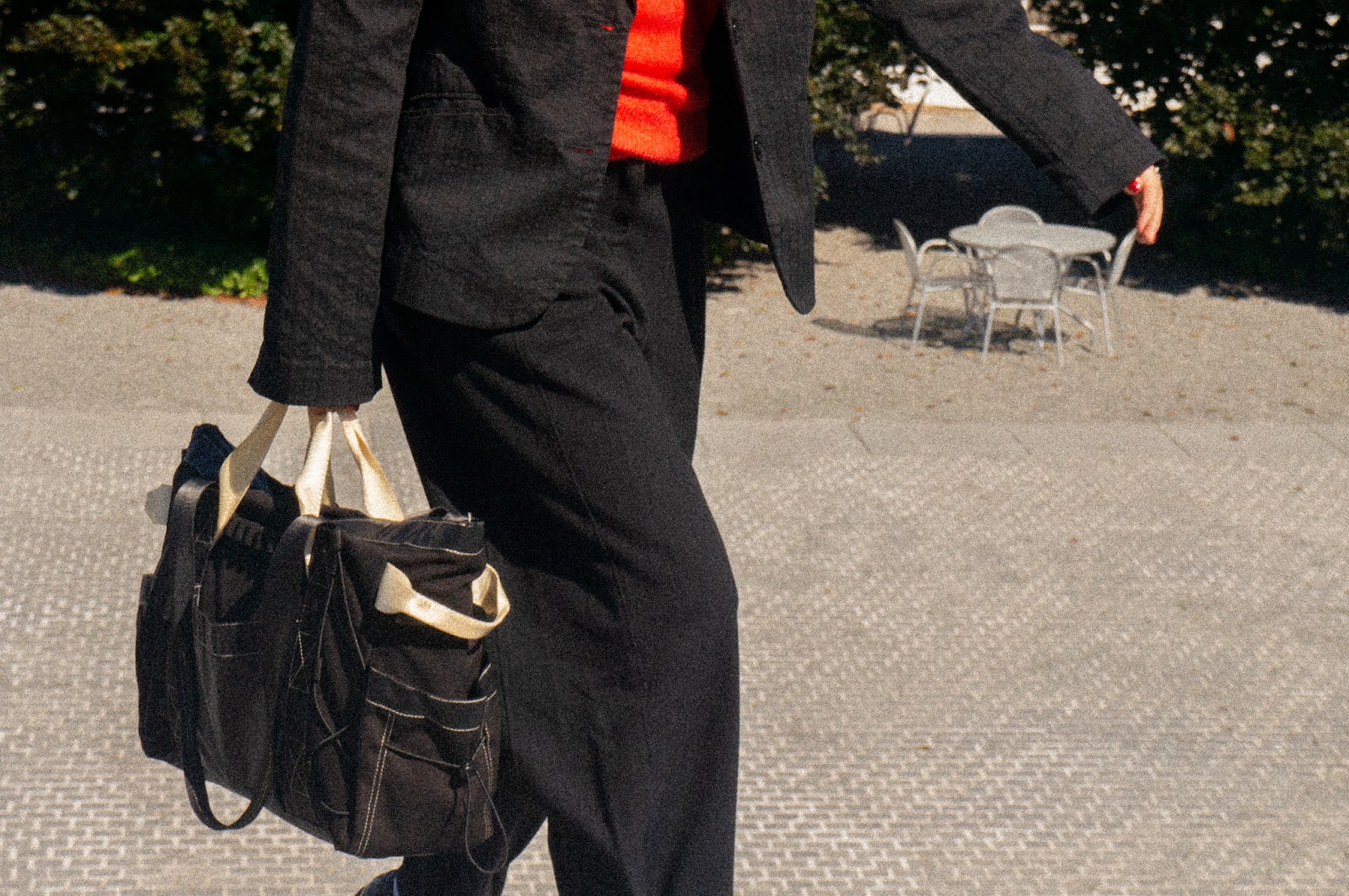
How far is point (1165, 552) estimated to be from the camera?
16.3 feet

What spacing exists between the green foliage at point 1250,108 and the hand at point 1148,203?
7536 mm

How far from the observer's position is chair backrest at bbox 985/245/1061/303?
823cm

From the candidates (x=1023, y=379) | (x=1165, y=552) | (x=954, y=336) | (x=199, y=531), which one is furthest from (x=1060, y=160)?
(x=954, y=336)

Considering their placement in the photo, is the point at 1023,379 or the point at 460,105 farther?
the point at 1023,379

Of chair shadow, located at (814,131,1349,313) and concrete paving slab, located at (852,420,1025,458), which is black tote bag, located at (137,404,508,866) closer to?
concrete paving slab, located at (852,420,1025,458)

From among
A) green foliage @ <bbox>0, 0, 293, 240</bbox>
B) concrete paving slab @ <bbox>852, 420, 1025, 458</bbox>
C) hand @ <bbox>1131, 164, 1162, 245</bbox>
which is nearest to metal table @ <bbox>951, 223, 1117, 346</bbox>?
concrete paving slab @ <bbox>852, 420, 1025, 458</bbox>

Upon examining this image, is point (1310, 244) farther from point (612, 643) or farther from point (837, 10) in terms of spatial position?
point (612, 643)

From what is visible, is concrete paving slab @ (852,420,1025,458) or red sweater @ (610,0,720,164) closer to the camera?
red sweater @ (610,0,720,164)

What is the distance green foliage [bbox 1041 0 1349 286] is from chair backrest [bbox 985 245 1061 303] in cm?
187

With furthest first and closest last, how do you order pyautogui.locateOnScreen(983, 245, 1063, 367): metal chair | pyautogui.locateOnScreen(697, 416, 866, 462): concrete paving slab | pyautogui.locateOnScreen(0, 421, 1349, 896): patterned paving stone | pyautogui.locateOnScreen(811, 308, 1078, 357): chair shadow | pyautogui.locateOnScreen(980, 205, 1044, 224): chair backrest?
pyautogui.locateOnScreen(980, 205, 1044, 224): chair backrest → pyautogui.locateOnScreen(811, 308, 1078, 357): chair shadow → pyautogui.locateOnScreen(983, 245, 1063, 367): metal chair → pyautogui.locateOnScreen(697, 416, 866, 462): concrete paving slab → pyautogui.locateOnScreen(0, 421, 1349, 896): patterned paving stone

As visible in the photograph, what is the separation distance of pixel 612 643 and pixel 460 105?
72 cm

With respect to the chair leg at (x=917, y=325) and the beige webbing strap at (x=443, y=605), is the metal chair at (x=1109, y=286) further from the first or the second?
the beige webbing strap at (x=443, y=605)

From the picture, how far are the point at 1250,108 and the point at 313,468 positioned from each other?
8480 mm

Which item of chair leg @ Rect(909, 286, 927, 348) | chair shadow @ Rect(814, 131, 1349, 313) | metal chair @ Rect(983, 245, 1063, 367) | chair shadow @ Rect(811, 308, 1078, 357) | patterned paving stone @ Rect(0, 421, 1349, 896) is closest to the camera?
patterned paving stone @ Rect(0, 421, 1349, 896)
